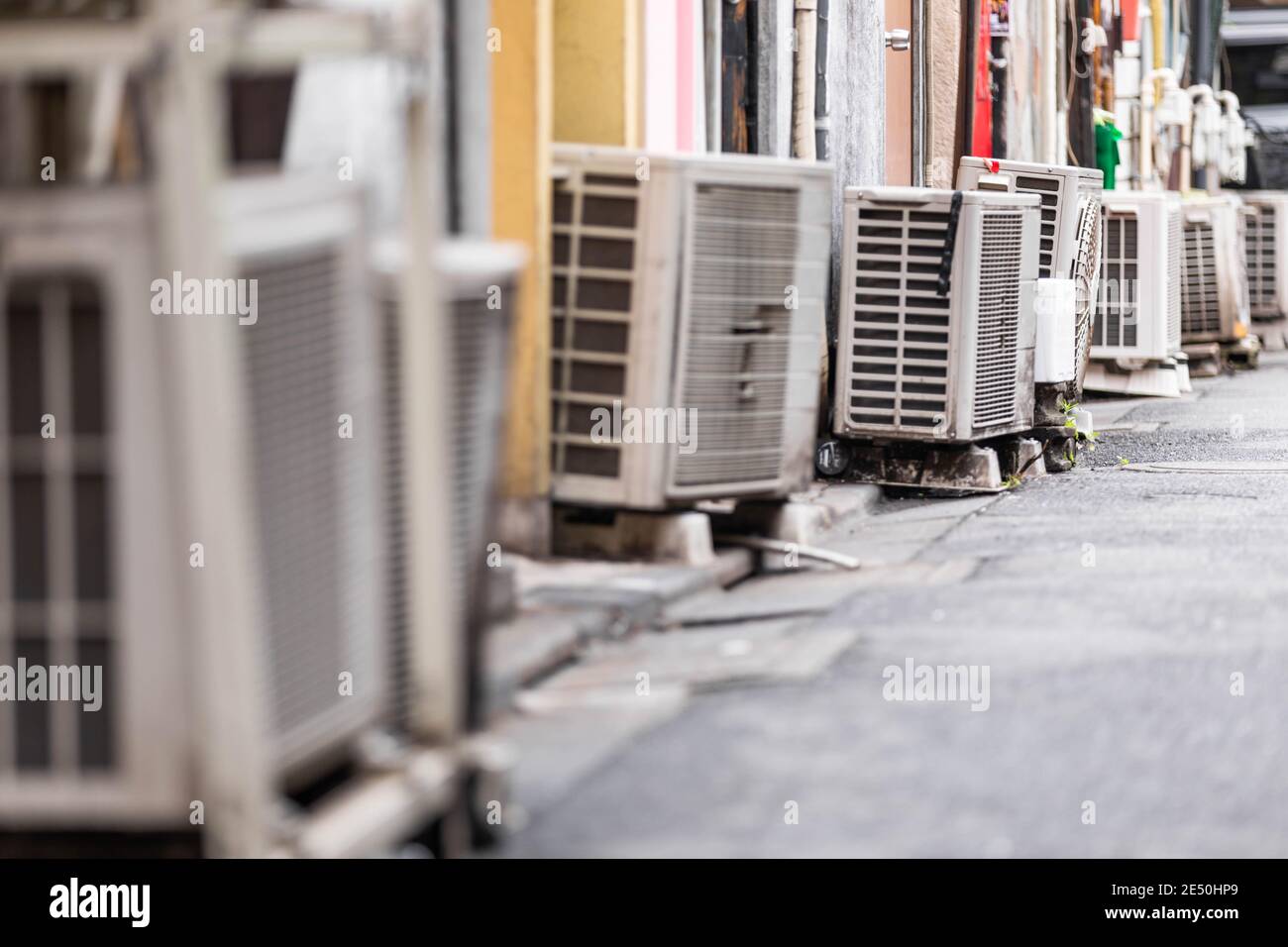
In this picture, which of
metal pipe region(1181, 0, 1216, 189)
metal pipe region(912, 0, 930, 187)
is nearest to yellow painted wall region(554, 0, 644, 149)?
metal pipe region(912, 0, 930, 187)

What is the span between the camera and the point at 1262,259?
84.1ft

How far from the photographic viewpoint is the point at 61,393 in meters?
4.41

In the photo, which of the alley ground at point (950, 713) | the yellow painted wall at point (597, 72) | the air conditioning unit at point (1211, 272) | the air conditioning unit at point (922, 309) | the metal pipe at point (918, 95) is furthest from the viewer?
the air conditioning unit at point (1211, 272)

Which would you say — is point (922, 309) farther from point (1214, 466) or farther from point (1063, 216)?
point (1214, 466)

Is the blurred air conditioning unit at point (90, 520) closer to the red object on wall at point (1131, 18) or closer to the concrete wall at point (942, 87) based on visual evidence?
the concrete wall at point (942, 87)

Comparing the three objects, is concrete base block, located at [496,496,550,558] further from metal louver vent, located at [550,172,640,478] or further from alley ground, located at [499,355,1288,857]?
alley ground, located at [499,355,1288,857]

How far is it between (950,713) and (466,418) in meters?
1.98

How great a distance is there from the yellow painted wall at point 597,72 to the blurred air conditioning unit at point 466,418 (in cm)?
567

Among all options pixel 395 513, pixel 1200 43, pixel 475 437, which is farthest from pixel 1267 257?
pixel 395 513

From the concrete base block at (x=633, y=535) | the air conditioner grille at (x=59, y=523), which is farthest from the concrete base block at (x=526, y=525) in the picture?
the air conditioner grille at (x=59, y=523)

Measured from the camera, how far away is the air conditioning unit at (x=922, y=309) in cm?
1159

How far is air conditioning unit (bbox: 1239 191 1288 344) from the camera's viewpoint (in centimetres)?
2530

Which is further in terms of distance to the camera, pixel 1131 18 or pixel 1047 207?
pixel 1131 18
